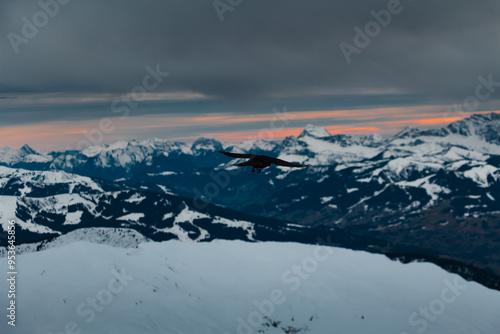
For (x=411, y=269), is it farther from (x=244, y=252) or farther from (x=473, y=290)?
(x=244, y=252)

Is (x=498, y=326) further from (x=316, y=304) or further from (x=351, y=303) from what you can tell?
(x=316, y=304)

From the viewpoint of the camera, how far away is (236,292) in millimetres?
151875

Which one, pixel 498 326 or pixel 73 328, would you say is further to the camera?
pixel 498 326

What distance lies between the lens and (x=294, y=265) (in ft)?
583

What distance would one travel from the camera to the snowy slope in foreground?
118812 millimetres

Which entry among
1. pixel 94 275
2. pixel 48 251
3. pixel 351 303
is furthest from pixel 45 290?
pixel 351 303

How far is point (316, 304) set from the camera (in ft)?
478

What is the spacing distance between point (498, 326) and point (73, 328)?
434 feet

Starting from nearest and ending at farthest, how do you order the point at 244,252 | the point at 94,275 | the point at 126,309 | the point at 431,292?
the point at 126,309
the point at 94,275
the point at 431,292
the point at 244,252

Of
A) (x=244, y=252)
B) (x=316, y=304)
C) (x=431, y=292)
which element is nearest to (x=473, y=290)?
(x=431, y=292)

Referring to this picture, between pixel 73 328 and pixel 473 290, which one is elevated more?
pixel 73 328

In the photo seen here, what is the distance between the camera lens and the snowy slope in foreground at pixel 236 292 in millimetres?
118812

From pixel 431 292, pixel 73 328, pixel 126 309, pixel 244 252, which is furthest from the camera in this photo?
pixel 244 252

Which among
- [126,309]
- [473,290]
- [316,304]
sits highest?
[126,309]
